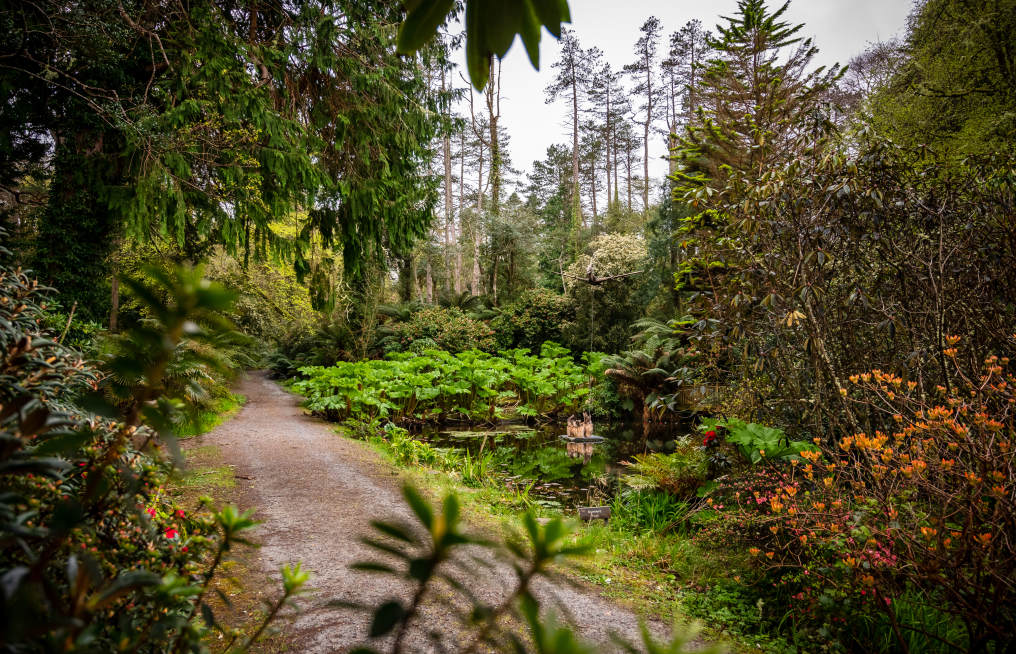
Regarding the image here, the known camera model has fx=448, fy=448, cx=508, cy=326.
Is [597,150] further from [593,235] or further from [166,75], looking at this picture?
[166,75]

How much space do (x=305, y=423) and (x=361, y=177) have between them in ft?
13.7

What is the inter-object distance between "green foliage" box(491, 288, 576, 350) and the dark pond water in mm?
4637

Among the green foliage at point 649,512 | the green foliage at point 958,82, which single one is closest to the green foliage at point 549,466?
the green foliage at point 649,512

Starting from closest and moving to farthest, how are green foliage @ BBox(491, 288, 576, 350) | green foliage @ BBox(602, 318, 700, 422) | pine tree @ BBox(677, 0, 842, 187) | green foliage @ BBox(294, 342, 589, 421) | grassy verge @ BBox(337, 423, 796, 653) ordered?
grassy verge @ BBox(337, 423, 796, 653) < pine tree @ BBox(677, 0, 842, 187) < green foliage @ BBox(294, 342, 589, 421) < green foliage @ BBox(602, 318, 700, 422) < green foliage @ BBox(491, 288, 576, 350)

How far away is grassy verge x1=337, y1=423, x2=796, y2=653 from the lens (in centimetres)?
244

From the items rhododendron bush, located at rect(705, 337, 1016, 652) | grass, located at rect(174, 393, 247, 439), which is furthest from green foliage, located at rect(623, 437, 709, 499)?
grass, located at rect(174, 393, 247, 439)

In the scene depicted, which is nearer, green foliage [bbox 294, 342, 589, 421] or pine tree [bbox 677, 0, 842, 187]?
pine tree [bbox 677, 0, 842, 187]

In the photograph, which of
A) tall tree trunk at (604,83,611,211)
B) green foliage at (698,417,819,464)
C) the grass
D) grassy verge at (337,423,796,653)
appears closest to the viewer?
grassy verge at (337,423,796,653)

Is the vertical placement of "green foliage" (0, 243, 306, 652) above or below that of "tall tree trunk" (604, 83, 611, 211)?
below

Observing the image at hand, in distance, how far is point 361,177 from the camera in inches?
223

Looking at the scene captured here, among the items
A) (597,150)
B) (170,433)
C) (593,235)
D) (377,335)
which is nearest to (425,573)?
(170,433)

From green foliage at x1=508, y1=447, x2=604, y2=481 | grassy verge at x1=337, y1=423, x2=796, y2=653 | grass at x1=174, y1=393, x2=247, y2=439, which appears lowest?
green foliage at x1=508, y1=447, x2=604, y2=481

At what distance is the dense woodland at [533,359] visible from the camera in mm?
684

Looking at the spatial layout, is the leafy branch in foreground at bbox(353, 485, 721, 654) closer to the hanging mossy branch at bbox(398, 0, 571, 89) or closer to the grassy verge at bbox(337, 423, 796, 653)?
the hanging mossy branch at bbox(398, 0, 571, 89)
